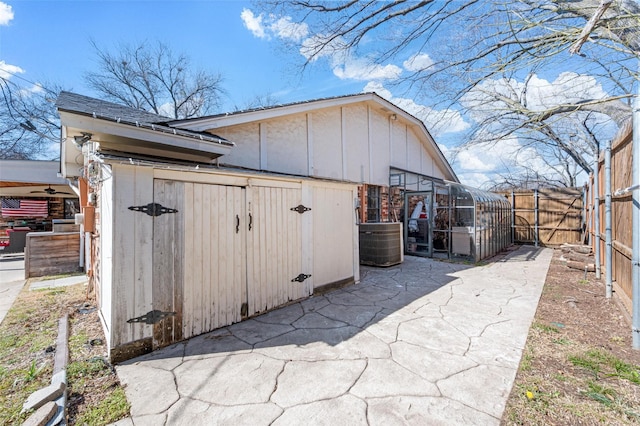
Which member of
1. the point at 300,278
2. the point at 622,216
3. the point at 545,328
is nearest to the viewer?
the point at 545,328

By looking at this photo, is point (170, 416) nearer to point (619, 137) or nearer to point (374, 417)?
point (374, 417)

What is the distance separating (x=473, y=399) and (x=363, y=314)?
1899 mm

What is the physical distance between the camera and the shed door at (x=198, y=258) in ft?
9.77

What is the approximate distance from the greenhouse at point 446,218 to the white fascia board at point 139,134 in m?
6.81

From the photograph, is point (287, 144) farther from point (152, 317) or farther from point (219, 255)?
point (152, 317)

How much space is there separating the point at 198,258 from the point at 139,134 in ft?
5.78

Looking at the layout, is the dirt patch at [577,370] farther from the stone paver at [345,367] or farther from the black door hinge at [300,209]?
the black door hinge at [300,209]

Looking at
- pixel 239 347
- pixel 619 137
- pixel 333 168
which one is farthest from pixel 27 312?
pixel 619 137

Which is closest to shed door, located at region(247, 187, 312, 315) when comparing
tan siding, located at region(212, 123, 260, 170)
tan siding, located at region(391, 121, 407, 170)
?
tan siding, located at region(212, 123, 260, 170)

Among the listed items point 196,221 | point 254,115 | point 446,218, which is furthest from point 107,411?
point 446,218

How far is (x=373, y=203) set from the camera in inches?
359

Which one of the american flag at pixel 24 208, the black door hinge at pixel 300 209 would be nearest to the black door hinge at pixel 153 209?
the black door hinge at pixel 300 209

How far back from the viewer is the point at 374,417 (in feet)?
6.30

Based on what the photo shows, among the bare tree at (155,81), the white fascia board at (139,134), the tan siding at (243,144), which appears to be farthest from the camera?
the bare tree at (155,81)
